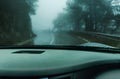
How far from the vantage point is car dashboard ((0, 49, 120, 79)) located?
2.66 m

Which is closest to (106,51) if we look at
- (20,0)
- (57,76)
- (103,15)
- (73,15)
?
(57,76)

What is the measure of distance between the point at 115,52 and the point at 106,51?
0.12m

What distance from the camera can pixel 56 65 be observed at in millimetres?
2830

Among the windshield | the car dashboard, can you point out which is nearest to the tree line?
the windshield

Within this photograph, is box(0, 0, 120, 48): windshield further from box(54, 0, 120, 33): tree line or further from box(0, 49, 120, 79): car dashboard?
box(0, 49, 120, 79): car dashboard

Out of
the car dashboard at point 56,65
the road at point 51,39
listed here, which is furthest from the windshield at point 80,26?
the car dashboard at point 56,65

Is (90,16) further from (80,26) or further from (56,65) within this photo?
(56,65)

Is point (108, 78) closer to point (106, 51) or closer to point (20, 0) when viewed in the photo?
point (106, 51)

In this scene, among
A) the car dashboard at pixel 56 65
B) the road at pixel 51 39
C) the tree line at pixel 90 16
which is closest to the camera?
the car dashboard at pixel 56 65

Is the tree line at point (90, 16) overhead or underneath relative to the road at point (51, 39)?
overhead

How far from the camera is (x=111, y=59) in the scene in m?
3.03

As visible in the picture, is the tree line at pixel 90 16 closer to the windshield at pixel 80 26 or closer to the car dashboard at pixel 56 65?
the windshield at pixel 80 26

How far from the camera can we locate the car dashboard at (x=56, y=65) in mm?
2662

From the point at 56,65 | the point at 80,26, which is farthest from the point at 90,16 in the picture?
the point at 56,65
